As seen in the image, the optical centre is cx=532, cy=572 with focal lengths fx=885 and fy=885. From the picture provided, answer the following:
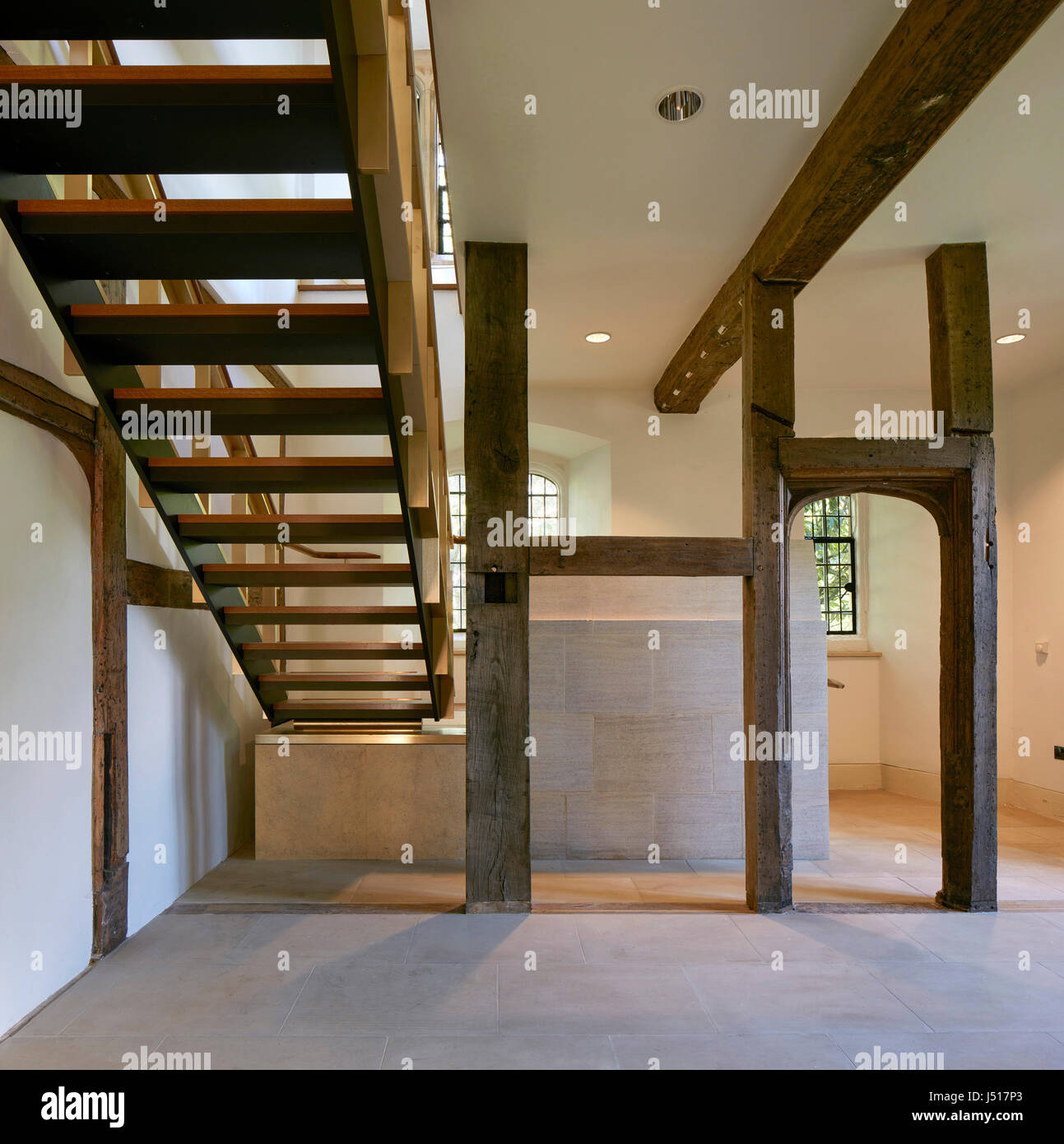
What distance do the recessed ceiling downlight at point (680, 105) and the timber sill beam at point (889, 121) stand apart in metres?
0.59

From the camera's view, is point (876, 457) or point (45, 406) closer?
point (45, 406)

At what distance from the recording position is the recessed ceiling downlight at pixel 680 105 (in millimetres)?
3562

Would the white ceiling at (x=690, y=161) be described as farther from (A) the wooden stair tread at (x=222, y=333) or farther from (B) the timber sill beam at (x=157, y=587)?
(B) the timber sill beam at (x=157, y=587)

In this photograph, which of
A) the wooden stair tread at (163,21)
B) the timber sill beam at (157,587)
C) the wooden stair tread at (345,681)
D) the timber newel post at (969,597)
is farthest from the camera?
the wooden stair tread at (345,681)

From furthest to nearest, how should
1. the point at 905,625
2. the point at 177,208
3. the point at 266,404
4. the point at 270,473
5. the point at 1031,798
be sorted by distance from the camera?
the point at 905,625, the point at 1031,798, the point at 270,473, the point at 266,404, the point at 177,208

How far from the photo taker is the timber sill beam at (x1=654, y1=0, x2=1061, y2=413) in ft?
9.61

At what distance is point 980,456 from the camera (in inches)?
181

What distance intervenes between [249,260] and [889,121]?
8.09 ft

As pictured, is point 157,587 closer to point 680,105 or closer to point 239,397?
point 239,397

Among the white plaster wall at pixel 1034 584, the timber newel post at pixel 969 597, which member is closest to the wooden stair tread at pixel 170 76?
the timber newel post at pixel 969 597

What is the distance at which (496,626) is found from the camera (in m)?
4.57

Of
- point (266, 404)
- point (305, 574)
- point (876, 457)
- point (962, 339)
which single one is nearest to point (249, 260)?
point (266, 404)

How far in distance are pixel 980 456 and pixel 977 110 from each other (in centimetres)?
A: 171
